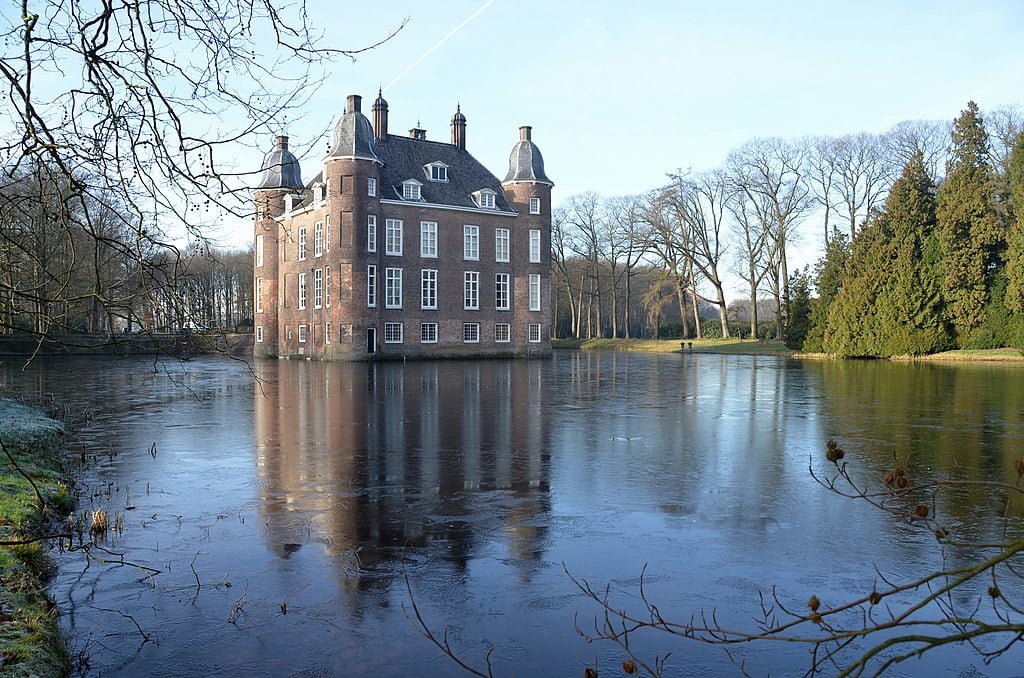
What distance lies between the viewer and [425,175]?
4962 cm

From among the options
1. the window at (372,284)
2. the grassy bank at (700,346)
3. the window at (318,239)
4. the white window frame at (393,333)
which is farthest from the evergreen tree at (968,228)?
the window at (318,239)

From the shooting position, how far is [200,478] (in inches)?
407

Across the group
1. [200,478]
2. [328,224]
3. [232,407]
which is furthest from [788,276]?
[200,478]

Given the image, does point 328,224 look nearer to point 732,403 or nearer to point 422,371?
point 422,371

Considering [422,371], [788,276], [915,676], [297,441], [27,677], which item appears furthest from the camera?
[788,276]

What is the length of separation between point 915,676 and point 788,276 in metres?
56.1

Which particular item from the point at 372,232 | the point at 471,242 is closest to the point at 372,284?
the point at 372,232

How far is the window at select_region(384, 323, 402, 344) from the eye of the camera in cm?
4675

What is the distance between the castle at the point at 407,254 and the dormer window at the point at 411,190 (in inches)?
2.5

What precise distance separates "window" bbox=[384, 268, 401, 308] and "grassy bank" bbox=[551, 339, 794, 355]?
74.7 ft

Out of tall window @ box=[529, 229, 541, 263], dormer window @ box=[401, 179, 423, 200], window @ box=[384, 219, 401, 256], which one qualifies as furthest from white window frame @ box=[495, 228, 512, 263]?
window @ box=[384, 219, 401, 256]

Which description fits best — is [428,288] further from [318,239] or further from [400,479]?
[400,479]

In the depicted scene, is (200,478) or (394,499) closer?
(394,499)

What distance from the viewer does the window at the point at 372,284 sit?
1790 inches
